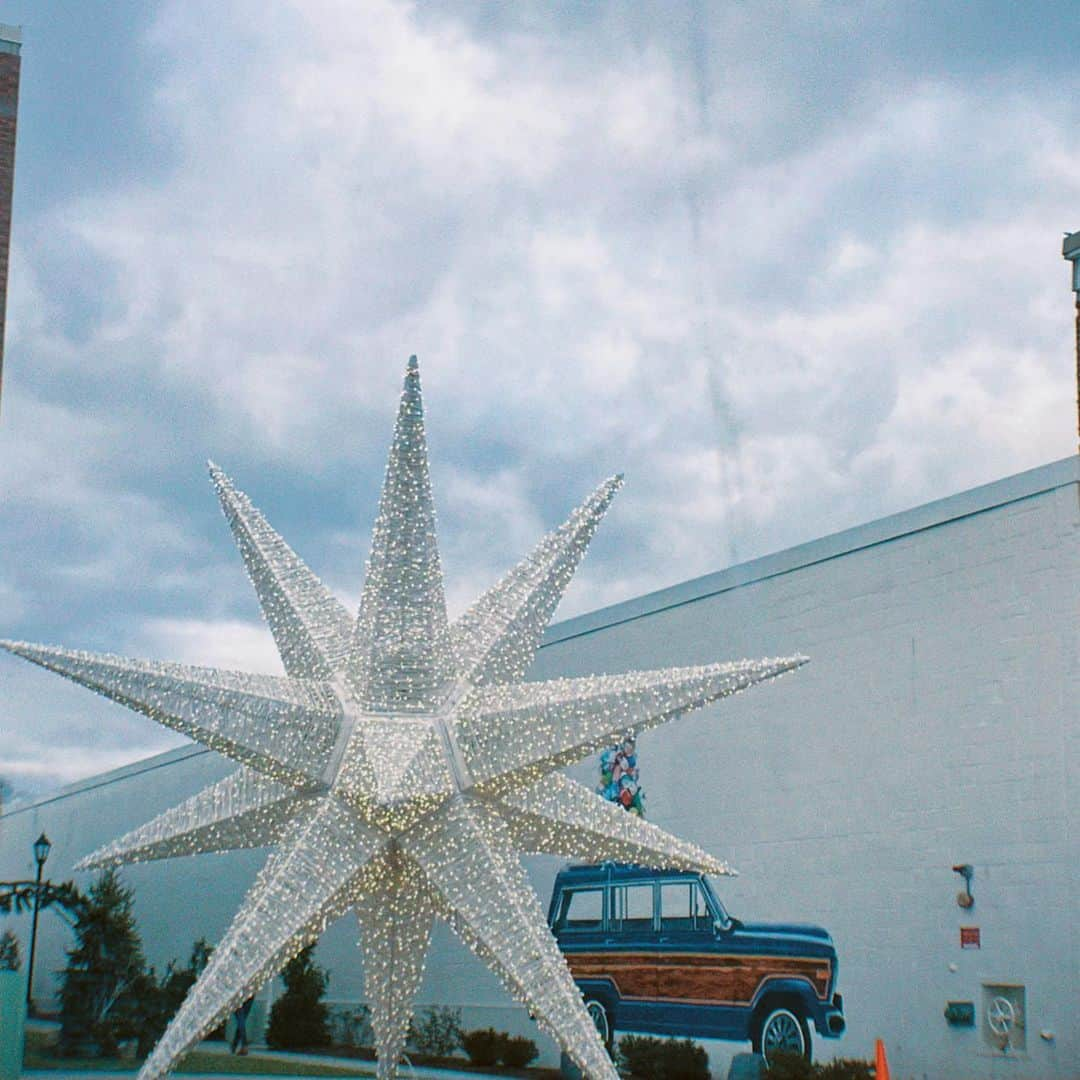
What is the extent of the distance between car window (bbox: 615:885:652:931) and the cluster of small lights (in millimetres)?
10969

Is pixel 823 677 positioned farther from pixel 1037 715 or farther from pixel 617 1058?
pixel 617 1058

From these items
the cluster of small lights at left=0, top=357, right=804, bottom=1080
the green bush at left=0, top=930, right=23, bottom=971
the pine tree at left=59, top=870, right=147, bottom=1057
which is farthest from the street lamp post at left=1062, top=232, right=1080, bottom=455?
the green bush at left=0, top=930, right=23, bottom=971

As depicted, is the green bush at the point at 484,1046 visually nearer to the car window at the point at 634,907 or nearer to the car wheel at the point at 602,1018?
the car wheel at the point at 602,1018

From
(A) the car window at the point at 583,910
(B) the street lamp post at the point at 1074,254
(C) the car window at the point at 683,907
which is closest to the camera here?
(B) the street lamp post at the point at 1074,254

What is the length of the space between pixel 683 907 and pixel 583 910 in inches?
89.4

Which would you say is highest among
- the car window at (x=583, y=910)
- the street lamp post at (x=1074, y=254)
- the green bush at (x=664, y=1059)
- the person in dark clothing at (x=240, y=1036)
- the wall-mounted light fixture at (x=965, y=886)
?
the street lamp post at (x=1074, y=254)

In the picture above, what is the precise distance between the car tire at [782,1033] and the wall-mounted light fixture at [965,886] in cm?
267

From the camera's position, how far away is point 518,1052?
20.8m

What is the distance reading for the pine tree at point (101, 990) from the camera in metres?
22.0

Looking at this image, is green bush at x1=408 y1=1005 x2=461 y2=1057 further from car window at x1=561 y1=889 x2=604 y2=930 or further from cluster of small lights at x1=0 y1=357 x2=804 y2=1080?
cluster of small lights at x1=0 y1=357 x2=804 y2=1080

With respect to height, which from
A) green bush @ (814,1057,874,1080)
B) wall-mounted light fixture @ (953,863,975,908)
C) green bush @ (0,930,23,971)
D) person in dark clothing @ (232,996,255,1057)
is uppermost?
wall-mounted light fixture @ (953,863,975,908)

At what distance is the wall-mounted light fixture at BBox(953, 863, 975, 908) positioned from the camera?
1532 centimetres

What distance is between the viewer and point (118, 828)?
121 feet

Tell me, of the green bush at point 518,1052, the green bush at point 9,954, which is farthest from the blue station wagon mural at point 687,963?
the green bush at point 9,954
